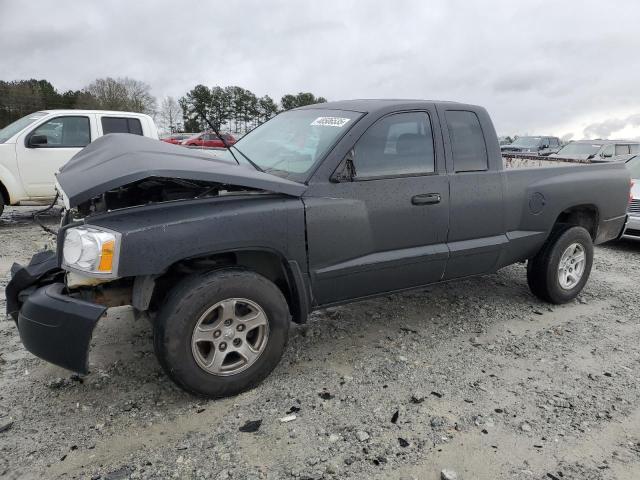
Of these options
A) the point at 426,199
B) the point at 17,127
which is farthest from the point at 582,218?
the point at 17,127

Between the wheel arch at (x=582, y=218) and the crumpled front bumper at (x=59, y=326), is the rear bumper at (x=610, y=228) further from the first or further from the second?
the crumpled front bumper at (x=59, y=326)

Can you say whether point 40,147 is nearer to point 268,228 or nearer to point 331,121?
point 331,121

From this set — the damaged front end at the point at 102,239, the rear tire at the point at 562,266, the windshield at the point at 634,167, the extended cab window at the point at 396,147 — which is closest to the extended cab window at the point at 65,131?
the damaged front end at the point at 102,239

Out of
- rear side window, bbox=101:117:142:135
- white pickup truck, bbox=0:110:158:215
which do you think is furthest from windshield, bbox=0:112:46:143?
rear side window, bbox=101:117:142:135

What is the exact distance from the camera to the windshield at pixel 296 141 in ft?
11.3

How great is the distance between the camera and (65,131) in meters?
8.44

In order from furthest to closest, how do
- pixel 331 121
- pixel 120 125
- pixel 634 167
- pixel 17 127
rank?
pixel 120 125 < pixel 634 167 < pixel 17 127 < pixel 331 121

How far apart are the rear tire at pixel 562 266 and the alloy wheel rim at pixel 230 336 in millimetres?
2903

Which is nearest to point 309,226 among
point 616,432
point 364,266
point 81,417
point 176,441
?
point 364,266

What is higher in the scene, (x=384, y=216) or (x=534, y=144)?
(x=534, y=144)

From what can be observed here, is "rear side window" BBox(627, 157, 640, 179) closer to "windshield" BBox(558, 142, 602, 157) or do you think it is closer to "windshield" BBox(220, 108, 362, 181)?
"windshield" BBox(558, 142, 602, 157)

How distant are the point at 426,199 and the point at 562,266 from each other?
76.4 inches

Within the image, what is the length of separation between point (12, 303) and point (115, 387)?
84cm

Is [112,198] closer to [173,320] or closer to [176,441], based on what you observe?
[173,320]
